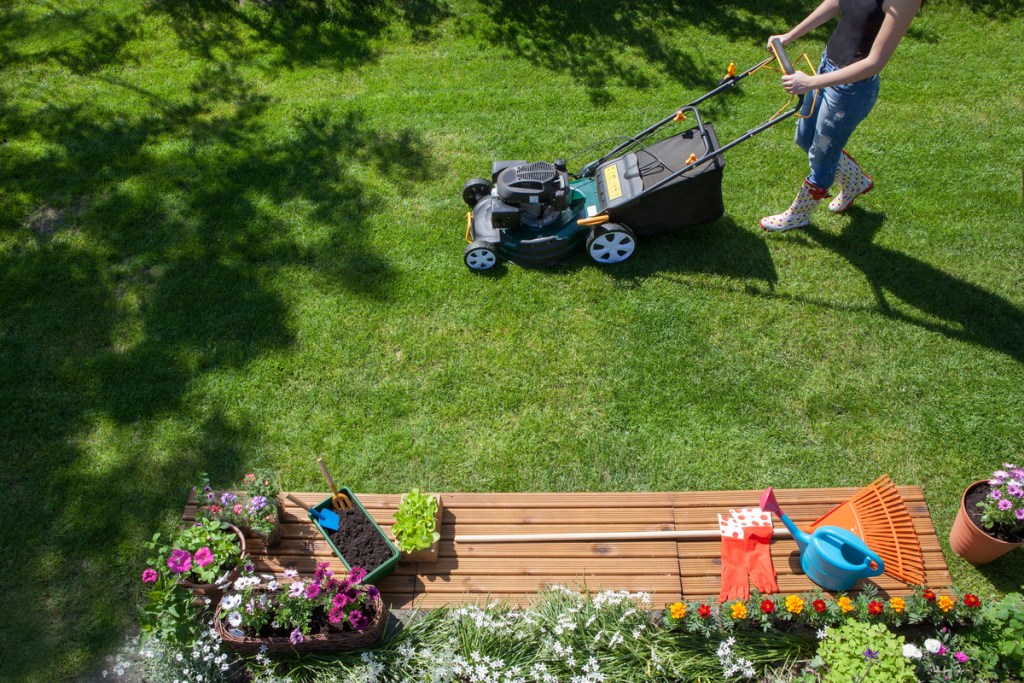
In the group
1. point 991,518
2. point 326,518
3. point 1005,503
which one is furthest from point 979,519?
point 326,518

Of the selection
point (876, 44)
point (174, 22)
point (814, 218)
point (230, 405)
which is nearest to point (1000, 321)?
point (814, 218)

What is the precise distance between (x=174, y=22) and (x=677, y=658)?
7724 mm

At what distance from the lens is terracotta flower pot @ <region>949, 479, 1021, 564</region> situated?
3525 mm

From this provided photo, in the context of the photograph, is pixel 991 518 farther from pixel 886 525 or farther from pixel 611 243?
pixel 611 243

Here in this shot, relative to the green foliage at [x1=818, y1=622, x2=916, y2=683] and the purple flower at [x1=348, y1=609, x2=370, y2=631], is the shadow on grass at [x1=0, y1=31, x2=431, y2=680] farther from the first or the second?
the green foliage at [x1=818, y1=622, x2=916, y2=683]

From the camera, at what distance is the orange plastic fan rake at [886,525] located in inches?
138

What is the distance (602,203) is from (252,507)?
116 inches

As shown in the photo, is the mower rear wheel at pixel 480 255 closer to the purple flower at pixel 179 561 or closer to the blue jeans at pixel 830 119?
the blue jeans at pixel 830 119

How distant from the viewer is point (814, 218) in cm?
539

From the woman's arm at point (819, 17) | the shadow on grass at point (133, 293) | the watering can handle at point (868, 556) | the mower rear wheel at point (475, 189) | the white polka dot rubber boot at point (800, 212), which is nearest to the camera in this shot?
the watering can handle at point (868, 556)

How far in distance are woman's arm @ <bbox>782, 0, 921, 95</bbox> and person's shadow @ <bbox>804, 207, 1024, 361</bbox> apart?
1.50 m

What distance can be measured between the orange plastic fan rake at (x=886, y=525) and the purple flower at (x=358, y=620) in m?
2.29

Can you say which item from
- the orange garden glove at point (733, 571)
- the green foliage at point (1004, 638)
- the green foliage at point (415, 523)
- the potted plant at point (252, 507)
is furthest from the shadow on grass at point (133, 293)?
the green foliage at point (1004, 638)

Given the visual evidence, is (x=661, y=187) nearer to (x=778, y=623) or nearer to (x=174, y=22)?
(x=778, y=623)
